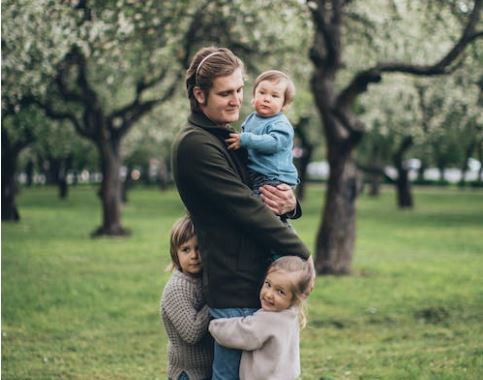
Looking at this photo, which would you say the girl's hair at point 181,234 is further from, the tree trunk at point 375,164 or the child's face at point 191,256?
the tree trunk at point 375,164

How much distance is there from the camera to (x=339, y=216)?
46.9 ft

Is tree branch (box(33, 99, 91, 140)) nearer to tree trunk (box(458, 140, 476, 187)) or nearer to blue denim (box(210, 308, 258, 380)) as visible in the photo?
blue denim (box(210, 308, 258, 380))

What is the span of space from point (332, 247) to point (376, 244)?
688 cm

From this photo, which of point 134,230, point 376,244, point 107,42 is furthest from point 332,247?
point 134,230

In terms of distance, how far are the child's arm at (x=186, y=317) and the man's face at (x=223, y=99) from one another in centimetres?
101

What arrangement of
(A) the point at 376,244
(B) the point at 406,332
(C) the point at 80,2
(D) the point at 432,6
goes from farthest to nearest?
(A) the point at 376,244, (D) the point at 432,6, (C) the point at 80,2, (B) the point at 406,332

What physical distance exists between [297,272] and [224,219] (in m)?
0.46

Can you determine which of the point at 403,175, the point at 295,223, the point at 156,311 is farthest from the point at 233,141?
the point at 403,175

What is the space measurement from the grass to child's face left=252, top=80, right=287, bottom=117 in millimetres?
4136

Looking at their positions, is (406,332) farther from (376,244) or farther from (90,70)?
(90,70)

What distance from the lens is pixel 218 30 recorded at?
16.4 metres

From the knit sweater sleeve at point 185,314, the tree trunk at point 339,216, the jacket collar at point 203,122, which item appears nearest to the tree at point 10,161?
the tree trunk at point 339,216

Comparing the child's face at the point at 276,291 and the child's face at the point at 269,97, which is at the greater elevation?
the child's face at the point at 269,97

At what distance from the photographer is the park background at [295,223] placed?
905cm
